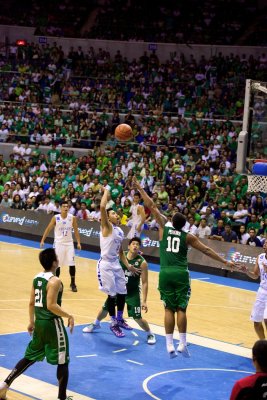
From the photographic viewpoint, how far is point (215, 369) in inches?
412

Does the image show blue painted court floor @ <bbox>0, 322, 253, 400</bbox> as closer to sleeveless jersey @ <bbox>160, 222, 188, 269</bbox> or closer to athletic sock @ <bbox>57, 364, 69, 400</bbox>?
athletic sock @ <bbox>57, 364, 69, 400</bbox>

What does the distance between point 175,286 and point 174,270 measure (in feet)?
0.73

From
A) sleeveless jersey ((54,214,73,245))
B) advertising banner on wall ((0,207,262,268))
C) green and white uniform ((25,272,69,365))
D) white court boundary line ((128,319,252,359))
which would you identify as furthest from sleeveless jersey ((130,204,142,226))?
green and white uniform ((25,272,69,365))

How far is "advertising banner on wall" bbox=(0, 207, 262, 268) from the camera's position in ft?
60.7

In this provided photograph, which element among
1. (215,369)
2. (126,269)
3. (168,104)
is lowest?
(215,369)

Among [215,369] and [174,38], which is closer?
[215,369]

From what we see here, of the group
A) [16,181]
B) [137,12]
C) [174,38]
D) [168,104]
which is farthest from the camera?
[137,12]

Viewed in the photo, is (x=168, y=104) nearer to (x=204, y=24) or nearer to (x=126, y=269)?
(x=204, y=24)

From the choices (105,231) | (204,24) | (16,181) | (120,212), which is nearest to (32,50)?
(204,24)

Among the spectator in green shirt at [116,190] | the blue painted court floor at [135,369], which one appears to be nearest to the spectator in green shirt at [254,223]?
the spectator in green shirt at [116,190]

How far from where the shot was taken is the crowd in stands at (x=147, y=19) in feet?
112

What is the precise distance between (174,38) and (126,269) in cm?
2400

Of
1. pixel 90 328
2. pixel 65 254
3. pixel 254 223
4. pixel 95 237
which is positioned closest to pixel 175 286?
pixel 90 328

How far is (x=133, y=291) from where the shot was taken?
38.8ft
